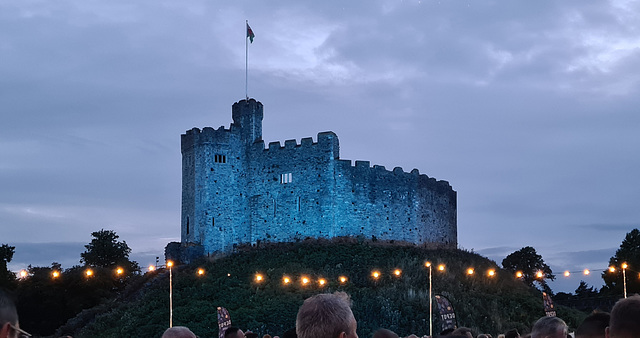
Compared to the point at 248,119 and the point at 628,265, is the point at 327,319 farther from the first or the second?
the point at 628,265

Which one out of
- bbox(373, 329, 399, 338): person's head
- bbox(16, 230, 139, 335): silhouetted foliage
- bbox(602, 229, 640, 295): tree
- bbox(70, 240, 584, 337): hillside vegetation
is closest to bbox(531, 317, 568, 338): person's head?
bbox(373, 329, 399, 338): person's head

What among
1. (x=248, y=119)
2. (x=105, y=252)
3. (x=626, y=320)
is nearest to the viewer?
(x=626, y=320)

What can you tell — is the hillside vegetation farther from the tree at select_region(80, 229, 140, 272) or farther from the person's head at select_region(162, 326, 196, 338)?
the person's head at select_region(162, 326, 196, 338)

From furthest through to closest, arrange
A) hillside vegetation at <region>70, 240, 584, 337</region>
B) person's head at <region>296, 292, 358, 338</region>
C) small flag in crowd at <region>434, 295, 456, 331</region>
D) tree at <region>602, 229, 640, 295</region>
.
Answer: tree at <region>602, 229, 640, 295</region>, hillside vegetation at <region>70, 240, 584, 337</region>, small flag in crowd at <region>434, 295, 456, 331</region>, person's head at <region>296, 292, 358, 338</region>

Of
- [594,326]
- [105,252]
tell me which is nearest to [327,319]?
[594,326]

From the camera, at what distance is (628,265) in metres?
58.8

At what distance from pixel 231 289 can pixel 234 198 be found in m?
13.3

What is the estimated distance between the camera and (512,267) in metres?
73.1

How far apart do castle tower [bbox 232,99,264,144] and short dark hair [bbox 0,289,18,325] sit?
52.5m

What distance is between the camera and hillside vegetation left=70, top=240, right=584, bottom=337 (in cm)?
3656

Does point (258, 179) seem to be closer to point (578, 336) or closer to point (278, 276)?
point (278, 276)

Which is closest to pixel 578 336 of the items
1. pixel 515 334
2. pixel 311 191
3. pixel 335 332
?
pixel 335 332

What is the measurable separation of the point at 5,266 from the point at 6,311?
57266mm

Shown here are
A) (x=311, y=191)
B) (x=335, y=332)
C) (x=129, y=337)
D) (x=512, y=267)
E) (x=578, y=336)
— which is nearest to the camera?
(x=335, y=332)
